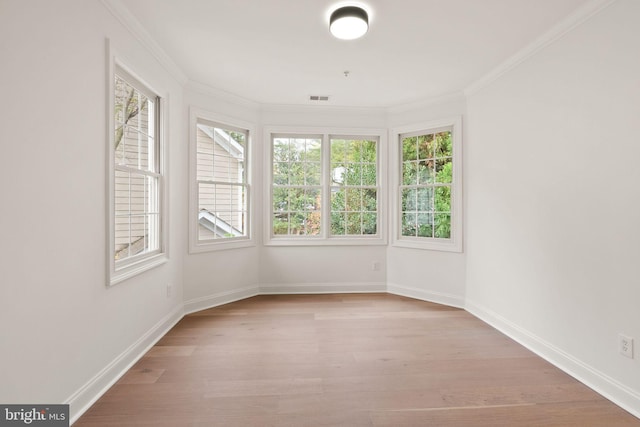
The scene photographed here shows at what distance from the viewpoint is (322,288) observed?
4.54 meters

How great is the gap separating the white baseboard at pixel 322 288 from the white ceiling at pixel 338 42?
8.25 feet

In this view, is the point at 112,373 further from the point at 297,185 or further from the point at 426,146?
the point at 426,146

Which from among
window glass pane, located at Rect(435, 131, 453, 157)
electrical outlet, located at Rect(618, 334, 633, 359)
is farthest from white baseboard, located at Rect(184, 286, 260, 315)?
electrical outlet, located at Rect(618, 334, 633, 359)

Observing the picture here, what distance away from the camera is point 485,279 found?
3.51m

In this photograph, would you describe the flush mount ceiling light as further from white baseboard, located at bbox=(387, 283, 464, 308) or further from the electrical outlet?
white baseboard, located at bbox=(387, 283, 464, 308)

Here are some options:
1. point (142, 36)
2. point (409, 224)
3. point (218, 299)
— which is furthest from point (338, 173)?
point (142, 36)

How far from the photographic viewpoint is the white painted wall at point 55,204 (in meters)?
1.44

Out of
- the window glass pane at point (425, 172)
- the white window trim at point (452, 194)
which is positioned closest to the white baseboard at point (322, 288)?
the white window trim at point (452, 194)

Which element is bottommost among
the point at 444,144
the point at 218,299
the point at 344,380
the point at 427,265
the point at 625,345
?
the point at 344,380

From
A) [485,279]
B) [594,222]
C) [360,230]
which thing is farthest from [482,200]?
[360,230]

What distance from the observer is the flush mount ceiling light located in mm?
2270

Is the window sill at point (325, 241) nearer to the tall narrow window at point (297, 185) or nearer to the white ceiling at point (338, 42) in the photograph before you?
the tall narrow window at point (297, 185)

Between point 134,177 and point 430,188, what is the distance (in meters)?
3.34

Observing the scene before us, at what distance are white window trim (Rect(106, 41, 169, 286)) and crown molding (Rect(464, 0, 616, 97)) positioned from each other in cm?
321
